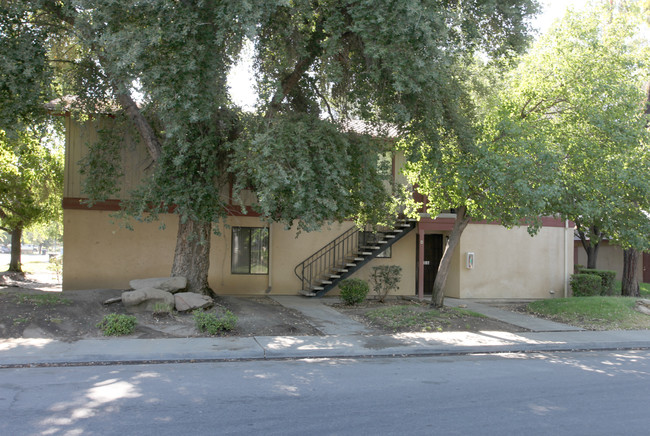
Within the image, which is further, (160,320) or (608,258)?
(608,258)

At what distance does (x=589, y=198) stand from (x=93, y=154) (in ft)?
38.6

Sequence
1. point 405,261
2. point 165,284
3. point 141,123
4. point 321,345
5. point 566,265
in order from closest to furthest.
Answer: point 321,345, point 165,284, point 141,123, point 405,261, point 566,265

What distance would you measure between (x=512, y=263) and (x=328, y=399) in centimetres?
1423

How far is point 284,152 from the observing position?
32.7 feet

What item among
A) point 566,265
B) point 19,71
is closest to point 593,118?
point 566,265

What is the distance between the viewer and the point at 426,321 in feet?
40.1

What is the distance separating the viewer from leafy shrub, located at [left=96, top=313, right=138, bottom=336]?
9938mm

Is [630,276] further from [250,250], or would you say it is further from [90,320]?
[90,320]

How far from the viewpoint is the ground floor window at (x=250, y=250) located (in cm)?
1716

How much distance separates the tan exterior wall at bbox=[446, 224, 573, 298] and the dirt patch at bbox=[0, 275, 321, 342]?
7936 mm

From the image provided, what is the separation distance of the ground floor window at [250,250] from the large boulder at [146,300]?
5.78 metres

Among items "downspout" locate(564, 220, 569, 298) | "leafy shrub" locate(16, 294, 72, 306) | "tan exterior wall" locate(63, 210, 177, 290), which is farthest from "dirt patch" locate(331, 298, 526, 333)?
"downspout" locate(564, 220, 569, 298)

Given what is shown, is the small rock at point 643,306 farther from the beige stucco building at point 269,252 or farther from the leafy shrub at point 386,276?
the leafy shrub at point 386,276

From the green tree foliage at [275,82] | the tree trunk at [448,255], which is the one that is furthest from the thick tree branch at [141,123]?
the tree trunk at [448,255]
